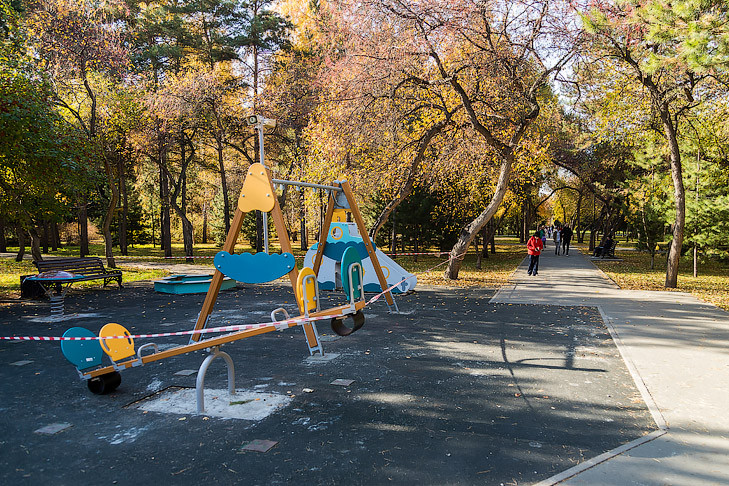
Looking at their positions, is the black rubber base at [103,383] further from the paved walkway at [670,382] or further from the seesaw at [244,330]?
the paved walkway at [670,382]

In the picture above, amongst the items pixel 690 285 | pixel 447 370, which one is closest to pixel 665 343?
pixel 447 370

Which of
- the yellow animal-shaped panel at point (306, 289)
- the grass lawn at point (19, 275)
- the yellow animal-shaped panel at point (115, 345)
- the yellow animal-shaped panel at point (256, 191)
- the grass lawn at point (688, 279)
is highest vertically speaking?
the yellow animal-shaped panel at point (256, 191)

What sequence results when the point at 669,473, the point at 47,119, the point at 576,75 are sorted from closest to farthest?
the point at 669,473 → the point at 47,119 → the point at 576,75

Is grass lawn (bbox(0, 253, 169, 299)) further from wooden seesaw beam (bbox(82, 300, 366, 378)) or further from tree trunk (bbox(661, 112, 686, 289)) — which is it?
tree trunk (bbox(661, 112, 686, 289))

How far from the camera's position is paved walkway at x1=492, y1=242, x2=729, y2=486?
3.38 m

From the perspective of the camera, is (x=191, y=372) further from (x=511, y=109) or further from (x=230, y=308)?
(x=511, y=109)

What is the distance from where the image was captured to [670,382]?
5305mm

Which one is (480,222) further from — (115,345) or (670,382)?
(115,345)

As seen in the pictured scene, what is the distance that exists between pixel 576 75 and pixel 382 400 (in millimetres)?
12589

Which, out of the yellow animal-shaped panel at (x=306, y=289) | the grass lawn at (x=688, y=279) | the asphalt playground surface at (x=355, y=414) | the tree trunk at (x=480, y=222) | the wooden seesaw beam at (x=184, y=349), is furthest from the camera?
the tree trunk at (x=480, y=222)

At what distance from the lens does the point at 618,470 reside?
3.40 m

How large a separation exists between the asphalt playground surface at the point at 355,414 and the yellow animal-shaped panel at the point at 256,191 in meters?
1.99

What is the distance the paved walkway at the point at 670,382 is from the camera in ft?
11.1

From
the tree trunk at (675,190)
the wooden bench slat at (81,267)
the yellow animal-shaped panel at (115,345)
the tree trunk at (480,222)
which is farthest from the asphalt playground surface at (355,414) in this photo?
the tree trunk at (480,222)
